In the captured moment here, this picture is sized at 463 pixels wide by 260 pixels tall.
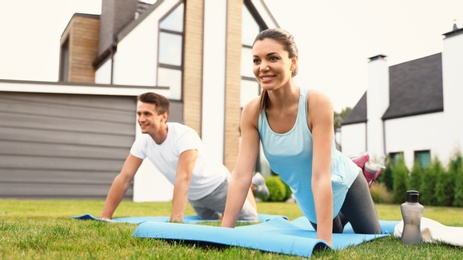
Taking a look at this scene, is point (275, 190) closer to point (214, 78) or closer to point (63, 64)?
point (214, 78)

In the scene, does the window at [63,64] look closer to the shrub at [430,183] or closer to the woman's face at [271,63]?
the shrub at [430,183]

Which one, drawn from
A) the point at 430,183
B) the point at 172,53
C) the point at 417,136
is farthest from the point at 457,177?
the point at 172,53

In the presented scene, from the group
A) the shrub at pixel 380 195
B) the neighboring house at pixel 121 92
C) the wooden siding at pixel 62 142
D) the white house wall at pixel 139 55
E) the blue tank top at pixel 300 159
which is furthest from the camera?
the shrub at pixel 380 195

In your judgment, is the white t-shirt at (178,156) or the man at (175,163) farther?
the white t-shirt at (178,156)

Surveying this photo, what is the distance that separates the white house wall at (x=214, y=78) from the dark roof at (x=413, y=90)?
852cm

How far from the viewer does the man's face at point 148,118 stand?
5.24 meters

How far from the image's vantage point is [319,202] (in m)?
2.94

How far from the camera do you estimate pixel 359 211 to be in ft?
13.0

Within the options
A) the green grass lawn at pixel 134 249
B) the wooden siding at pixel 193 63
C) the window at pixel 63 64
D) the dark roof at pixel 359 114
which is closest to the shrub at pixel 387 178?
the dark roof at pixel 359 114

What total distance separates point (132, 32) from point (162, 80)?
177cm

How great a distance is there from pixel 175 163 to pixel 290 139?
2.64 metres

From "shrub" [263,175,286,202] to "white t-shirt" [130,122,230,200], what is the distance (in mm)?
10199

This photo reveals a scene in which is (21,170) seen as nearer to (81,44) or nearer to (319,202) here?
(81,44)

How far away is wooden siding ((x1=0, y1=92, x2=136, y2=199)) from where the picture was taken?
38.8ft
